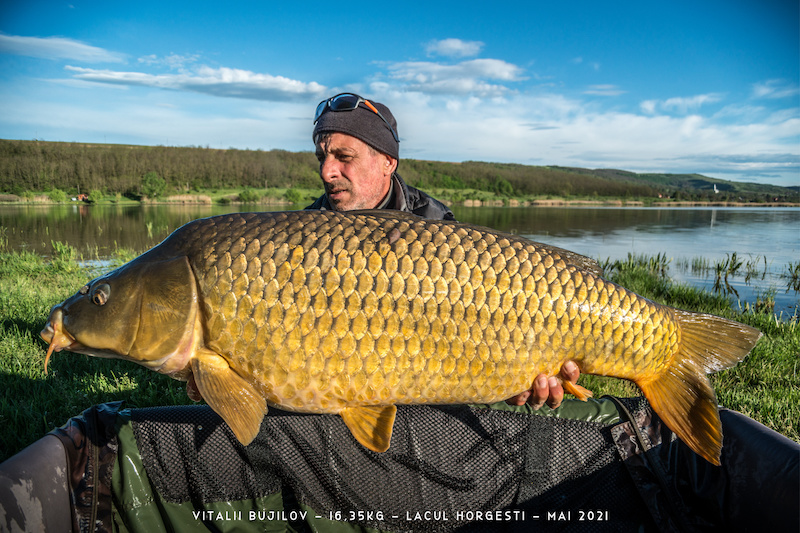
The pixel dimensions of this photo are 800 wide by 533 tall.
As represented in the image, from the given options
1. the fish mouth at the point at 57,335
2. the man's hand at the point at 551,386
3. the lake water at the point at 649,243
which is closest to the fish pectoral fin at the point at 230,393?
the fish mouth at the point at 57,335

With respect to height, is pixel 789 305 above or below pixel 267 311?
below

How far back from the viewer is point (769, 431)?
141cm

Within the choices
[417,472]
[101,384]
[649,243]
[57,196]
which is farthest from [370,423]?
[57,196]

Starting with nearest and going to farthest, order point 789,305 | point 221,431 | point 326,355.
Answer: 1. point 326,355
2. point 221,431
3. point 789,305

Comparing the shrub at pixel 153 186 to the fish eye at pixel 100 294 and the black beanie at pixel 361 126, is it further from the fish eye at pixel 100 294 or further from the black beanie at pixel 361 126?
the fish eye at pixel 100 294

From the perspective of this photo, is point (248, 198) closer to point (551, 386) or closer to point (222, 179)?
point (222, 179)

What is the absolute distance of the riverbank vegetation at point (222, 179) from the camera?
92.3 feet

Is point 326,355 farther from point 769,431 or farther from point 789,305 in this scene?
point 789,305

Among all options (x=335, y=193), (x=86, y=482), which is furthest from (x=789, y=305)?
(x=86, y=482)

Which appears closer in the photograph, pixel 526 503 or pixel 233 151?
pixel 526 503

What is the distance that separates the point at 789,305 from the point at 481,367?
231 inches

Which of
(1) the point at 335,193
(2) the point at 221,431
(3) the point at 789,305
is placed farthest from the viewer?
(3) the point at 789,305

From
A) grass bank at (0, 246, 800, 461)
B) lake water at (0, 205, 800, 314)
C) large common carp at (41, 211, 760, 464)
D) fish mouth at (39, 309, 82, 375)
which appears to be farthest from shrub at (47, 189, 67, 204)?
large common carp at (41, 211, 760, 464)

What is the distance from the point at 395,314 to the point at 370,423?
0.99 ft
